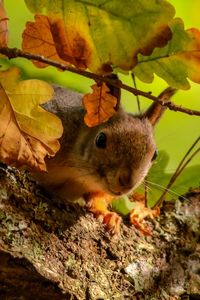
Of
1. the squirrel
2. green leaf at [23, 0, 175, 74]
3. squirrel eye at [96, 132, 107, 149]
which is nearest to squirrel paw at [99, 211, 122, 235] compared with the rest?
the squirrel

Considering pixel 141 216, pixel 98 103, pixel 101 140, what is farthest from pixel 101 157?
pixel 98 103

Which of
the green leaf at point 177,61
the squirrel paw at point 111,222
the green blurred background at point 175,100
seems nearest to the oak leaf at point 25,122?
the green leaf at point 177,61

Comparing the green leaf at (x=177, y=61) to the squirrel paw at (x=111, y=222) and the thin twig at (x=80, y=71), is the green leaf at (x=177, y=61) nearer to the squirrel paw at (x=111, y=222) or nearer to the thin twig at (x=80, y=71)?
the thin twig at (x=80, y=71)

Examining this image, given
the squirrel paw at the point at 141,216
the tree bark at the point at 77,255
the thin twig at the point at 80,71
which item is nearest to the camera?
the thin twig at the point at 80,71

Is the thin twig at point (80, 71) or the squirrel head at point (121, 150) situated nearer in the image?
the thin twig at point (80, 71)

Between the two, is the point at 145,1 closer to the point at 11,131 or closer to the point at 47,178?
the point at 11,131

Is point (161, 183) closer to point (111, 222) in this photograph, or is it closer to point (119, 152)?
point (119, 152)
